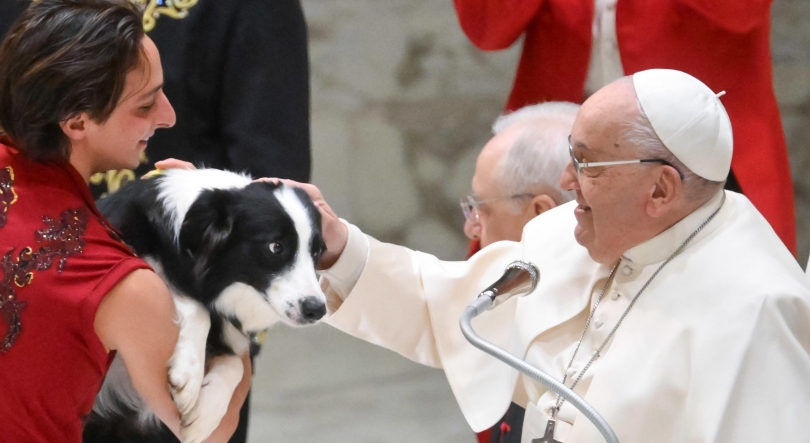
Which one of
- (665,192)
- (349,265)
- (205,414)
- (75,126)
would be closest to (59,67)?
(75,126)

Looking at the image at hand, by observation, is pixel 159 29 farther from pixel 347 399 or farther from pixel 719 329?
pixel 347 399

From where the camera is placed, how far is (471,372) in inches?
83.7

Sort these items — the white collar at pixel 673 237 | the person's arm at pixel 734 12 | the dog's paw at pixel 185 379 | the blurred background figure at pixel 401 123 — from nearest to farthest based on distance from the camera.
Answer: the dog's paw at pixel 185 379, the white collar at pixel 673 237, the person's arm at pixel 734 12, the blurred background figure at pixel 401 123

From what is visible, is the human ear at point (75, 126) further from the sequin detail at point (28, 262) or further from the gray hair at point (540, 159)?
the gray hair at point (540, 159)

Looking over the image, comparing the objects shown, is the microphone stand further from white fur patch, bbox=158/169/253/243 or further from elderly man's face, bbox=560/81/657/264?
white fur patch, bbox=158/169/253/243

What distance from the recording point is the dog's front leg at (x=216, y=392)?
1477 mm

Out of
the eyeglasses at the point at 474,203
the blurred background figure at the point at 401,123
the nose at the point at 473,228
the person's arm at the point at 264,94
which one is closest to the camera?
the person's arm at the point at 264,94

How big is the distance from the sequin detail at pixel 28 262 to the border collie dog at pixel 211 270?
0.69ft

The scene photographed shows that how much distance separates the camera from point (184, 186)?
1593 millimetres

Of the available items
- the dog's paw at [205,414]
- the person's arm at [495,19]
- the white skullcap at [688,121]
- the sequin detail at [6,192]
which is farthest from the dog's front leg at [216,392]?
the person's arm at [495,19]

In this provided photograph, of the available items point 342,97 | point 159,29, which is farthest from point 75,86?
point 342,97

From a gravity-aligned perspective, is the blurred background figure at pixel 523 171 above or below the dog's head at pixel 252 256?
below

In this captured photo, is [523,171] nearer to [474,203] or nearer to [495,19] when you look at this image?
[474,203]

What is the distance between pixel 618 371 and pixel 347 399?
8.79 ft
